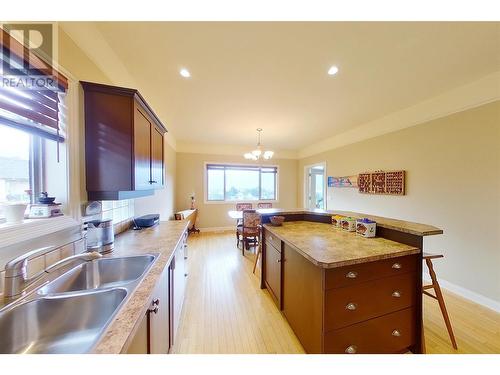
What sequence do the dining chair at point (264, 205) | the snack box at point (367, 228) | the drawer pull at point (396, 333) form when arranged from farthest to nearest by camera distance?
1. the dining chair at point (264, 205)
2. the snack box at point (367, 228)
3. the drawer pull at point (396, 333)

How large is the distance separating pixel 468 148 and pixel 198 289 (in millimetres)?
4001

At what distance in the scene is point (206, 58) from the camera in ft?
6.12

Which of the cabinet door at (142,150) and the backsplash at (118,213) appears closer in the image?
the cabinet door at (142,150)

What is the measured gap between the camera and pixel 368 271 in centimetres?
127

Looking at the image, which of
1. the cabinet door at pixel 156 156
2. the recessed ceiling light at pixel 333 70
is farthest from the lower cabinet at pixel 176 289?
the recessed ceiling light at pixel 333 70

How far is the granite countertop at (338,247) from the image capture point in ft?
3.95

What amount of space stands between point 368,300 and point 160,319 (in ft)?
4.71

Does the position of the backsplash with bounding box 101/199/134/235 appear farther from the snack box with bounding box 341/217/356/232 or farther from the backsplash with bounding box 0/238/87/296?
the snack box with bounding box 341/217/356/232

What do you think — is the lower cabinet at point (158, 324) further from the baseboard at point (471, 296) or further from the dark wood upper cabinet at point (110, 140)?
the baseboard at point (471, 296)

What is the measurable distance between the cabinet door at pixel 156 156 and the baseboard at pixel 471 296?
4134 mm

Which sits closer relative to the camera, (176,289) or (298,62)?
(176,289)

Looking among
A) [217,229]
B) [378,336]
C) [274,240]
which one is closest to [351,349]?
[378,336]

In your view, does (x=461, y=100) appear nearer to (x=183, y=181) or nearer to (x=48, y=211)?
(x=48, y=211)

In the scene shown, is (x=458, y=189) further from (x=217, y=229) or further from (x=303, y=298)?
(x=217, y=229)
